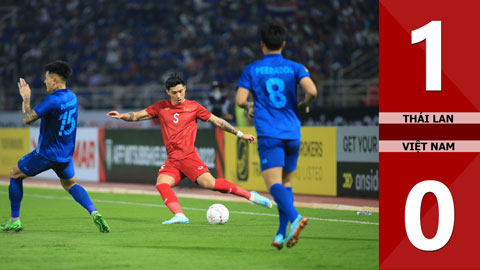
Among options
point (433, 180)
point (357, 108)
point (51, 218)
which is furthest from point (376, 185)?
point (433, 180)

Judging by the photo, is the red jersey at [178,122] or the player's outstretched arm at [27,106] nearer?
the player's outstretched arm at [27,106]

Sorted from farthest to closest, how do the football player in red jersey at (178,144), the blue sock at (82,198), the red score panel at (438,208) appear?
the football player in red jersey at (178,144) → the blue sock at (82,198) → the red score panel at (438,208)

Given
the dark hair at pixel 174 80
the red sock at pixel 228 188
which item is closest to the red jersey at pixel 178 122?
the dark hair at pixel 174 80

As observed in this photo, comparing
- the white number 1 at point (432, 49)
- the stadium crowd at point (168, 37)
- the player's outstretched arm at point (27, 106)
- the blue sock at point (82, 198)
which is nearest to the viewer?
the white number 1 at point (432, 49)

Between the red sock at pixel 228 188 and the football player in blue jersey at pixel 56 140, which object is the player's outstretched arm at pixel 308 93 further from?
the red sock at pixel 228 188

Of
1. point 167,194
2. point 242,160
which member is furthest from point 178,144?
point 242,160

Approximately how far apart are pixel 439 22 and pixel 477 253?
91.8 inches

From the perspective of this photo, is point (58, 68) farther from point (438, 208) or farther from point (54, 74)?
point (438, 208)

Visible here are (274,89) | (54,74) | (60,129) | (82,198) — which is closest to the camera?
(274,89)

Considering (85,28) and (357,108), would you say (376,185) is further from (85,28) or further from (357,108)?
(85,28)

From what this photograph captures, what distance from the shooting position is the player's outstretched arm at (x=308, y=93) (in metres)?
8.11

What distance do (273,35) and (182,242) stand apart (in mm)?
2816

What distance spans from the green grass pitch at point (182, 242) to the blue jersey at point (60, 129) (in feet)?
3.52

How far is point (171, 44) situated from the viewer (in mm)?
31500
